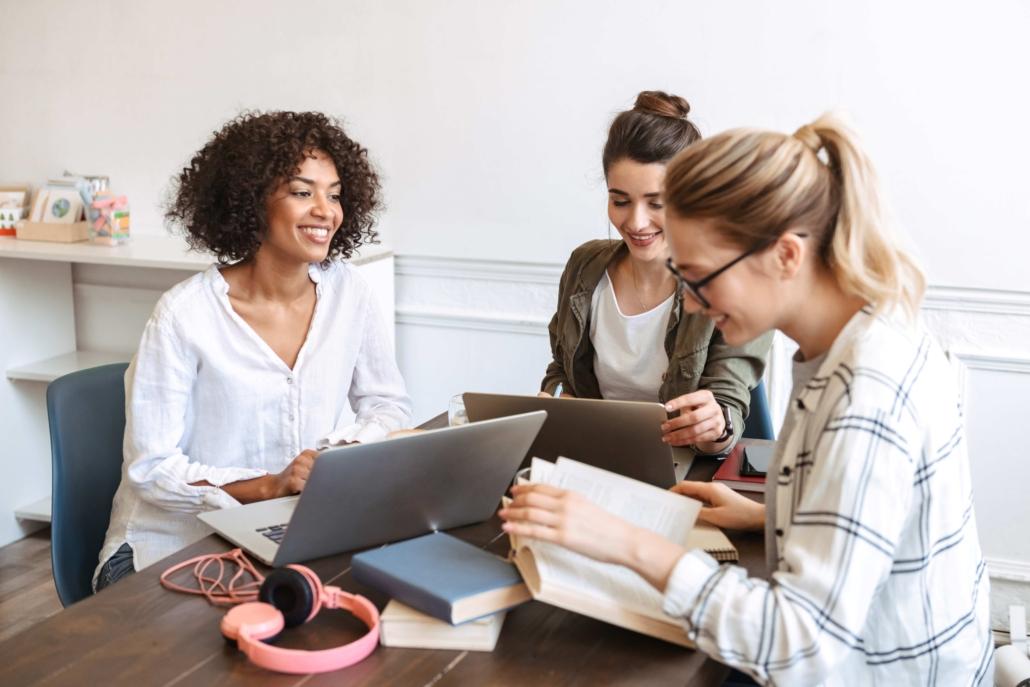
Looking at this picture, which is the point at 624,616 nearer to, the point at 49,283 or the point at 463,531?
the point at 463,531

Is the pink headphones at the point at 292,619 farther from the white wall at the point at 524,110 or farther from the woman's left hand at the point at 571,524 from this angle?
the white wall at the point at 524,110

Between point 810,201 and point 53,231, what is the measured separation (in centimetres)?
278

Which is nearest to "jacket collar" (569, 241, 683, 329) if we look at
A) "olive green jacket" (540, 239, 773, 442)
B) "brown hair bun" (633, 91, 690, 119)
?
"olive green jacket" (540, 239, 773, 442)

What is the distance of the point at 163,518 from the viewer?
1876 millimetres

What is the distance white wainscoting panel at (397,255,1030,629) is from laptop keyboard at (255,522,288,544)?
5.77 feet

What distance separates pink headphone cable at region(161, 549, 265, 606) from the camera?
132cm

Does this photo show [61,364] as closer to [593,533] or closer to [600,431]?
[600,431]

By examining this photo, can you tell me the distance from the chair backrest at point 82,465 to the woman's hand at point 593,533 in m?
1.04

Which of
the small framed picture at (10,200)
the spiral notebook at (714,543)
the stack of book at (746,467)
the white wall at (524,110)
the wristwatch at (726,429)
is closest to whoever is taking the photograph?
the spiral notebook at (714,543)

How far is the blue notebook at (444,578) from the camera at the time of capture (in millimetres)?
1201

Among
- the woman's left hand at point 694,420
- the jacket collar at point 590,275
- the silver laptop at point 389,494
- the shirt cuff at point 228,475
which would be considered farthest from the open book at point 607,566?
the jacket collar at point 590,275

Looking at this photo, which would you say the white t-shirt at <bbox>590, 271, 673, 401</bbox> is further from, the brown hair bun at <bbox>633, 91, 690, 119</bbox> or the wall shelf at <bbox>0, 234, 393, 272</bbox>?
the wall shelf at <bbox>0, 234, 393, 272</bbox>

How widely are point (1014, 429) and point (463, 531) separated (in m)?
1.88

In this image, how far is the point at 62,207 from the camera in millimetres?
3387
